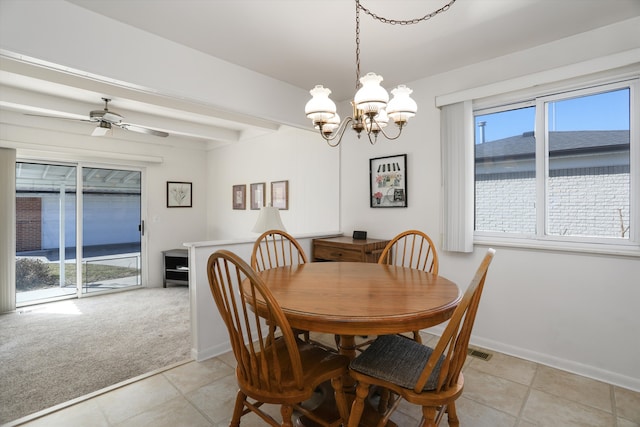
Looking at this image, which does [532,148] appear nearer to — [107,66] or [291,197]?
[291,197]

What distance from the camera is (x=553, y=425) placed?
171cm

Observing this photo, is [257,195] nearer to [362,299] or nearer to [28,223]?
[28,223]

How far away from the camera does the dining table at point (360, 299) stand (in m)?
1.22

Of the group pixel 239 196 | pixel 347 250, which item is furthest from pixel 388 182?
pixel 239 196

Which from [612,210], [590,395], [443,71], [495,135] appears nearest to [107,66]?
[443,71]

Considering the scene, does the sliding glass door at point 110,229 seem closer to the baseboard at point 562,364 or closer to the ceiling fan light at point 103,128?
the ceiling fan light at point 103,128

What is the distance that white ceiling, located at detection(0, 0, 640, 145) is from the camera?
1935 millimetres

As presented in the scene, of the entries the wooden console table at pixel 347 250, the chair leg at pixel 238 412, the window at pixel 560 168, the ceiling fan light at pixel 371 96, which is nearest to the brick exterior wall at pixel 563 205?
the window at pixel 560 168

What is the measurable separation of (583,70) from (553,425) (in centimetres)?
227

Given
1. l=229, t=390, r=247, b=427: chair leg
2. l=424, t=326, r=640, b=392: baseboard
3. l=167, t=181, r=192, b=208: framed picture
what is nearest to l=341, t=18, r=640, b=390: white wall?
l=424, t=326, r=640, b=392: baseboard

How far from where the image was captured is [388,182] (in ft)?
10.7

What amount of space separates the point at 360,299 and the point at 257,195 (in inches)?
147

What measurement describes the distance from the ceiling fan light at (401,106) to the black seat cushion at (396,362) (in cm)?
120

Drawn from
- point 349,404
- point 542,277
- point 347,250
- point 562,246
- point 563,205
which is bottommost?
point 349,404
